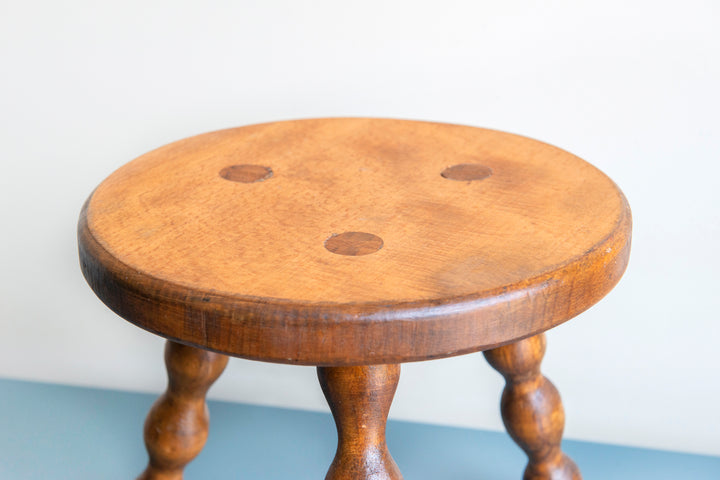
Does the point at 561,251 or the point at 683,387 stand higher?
the point at 561,251

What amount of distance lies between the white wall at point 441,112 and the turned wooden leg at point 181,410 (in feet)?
1.23

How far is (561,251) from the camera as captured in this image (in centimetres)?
65

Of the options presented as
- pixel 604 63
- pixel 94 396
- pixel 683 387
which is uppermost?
pixel 604 63

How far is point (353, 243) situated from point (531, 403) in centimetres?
40

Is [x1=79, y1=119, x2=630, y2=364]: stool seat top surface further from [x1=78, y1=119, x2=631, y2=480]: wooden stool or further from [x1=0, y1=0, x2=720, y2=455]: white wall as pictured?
[x1=0, y1=0, x2=720, y2=455]: white wall

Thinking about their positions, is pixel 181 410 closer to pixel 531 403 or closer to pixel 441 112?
pixel 531 403

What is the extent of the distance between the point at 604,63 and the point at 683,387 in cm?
50

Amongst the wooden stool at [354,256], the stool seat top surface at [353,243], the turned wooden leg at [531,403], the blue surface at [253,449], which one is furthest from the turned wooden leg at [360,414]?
the blue surface at [253,449]

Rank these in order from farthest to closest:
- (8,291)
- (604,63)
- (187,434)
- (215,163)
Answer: (8,291) < (604,63) < (187,434) < (215,163)

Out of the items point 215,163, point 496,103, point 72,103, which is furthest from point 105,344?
point 496,103

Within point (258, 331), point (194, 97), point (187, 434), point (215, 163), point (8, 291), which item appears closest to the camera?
point (258, 331)

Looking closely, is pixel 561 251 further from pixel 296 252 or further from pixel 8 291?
pixel 8 291

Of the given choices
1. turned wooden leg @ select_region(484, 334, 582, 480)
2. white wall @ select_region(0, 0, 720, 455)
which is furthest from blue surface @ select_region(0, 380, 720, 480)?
turned wooden leg @ select_region(484, 334, 582, 480)

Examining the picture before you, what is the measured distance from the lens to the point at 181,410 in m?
Answer: 0.97
